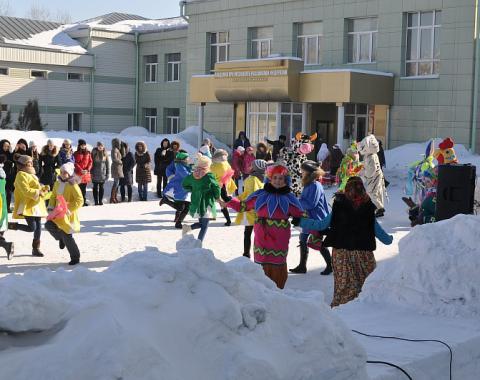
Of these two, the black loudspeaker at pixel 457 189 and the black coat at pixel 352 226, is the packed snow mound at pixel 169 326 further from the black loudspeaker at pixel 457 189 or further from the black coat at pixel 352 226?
the black loudspeaker at pixel 457 189

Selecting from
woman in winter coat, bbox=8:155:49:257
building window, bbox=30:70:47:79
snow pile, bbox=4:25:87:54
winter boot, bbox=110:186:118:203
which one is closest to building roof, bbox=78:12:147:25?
snow pile, bbox=4:25:87:54

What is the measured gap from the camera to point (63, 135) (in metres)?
28.7

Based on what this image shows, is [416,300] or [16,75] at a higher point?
[16,75]

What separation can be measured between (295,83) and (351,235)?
67.8 ft

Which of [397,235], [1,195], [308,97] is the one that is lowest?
[397,235]

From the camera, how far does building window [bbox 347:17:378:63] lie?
28734 millimetres

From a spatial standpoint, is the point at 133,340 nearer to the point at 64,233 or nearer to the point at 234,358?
the point at 234,358

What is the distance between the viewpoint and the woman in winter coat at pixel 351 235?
7344 millimetres

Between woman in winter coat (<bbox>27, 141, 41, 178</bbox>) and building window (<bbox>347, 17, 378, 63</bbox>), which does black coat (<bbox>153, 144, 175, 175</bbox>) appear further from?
building window (<bbox>347, 17, 378, 63</bbox>)

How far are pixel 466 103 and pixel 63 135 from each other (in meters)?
14.3

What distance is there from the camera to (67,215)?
10.5 m

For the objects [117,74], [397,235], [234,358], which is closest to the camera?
[234,358]

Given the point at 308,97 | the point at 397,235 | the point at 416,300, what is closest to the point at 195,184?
the point at 397,235

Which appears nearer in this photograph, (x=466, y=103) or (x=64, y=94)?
(x=466, y=103)
